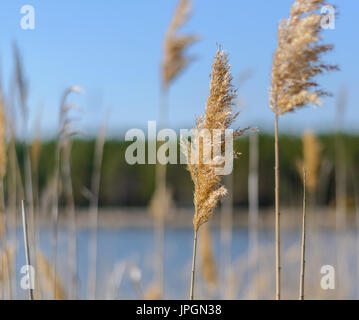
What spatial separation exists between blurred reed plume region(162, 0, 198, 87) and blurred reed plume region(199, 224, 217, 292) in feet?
7.23

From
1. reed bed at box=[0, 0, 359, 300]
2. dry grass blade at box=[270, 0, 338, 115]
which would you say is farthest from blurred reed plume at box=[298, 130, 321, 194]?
dry grass blade at box=[270, 0, 338, 115]

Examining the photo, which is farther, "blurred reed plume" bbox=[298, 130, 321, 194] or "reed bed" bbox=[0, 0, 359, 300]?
"blurred reed plume" bbox=[298, 130, 321, 194]

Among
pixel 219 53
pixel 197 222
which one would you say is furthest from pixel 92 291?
pixel 219 53

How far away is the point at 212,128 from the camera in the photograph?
1.47m

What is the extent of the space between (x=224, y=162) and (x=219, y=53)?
335 mm

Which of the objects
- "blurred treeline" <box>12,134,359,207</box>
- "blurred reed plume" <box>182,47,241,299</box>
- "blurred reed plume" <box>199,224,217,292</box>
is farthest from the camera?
"blurred treeline" <box>12,134,359,207</box>

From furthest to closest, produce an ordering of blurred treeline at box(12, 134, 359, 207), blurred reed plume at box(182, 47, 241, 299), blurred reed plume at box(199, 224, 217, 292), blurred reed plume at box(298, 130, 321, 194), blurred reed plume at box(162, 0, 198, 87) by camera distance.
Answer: blurred treeline at box(12, 134, 359, 207) → blurred reed plume at box(199, 224, 217, 292) → blurred reed plume at box(298, 130, 321, 194) → blurred reed plume at box(162, 0, 198, 87) → blurred reed plume at box(182, 47, 241, 299)

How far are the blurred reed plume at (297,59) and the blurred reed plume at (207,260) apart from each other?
3.29 meters

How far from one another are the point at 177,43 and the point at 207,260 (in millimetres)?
2654

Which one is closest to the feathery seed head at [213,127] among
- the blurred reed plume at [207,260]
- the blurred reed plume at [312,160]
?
the blurred reed plume at [312,160]

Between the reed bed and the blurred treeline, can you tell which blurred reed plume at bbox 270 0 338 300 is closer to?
the reed bed

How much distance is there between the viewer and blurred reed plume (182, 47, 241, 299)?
4.81 feet

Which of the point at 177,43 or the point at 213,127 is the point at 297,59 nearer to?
the point at 213,127

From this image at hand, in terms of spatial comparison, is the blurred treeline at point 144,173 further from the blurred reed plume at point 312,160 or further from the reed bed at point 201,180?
the blurred reed plume at point 312,160
